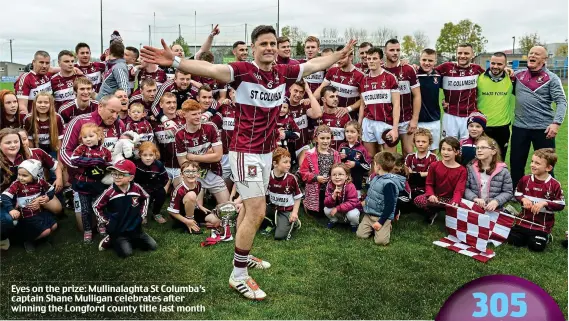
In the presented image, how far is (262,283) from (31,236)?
2.58 meters

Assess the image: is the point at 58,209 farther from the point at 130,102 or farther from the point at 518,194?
the point at 518,194

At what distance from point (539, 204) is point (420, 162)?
1.56 metres

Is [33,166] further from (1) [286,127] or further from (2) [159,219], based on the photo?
(1) [286,127]

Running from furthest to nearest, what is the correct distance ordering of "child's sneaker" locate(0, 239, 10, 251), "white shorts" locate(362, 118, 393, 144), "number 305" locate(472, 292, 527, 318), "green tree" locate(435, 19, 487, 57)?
"green tree" locate(435, 19, 487, 57) < "white shorts" locate(362, 118, 393, 144) < "child's sneaker" locate(0, 239, 10, 251) < "number 305" locate(472, 292, 527, 318)

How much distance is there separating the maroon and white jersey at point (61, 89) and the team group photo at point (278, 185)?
2 cm

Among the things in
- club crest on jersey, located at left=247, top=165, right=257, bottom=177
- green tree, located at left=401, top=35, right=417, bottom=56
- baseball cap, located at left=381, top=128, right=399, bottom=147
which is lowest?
club crest on jersey, located at left=247, top=165, right=257, bottom=177

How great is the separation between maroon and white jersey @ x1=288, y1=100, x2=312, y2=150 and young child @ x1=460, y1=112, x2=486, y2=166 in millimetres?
2169

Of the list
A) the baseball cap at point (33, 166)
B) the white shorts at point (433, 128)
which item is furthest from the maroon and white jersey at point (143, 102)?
the white shorts at point (433, 128)

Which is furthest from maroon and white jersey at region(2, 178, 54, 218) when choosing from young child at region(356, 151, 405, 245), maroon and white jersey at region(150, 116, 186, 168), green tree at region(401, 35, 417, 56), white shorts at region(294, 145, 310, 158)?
green tree at region(401, 35, 417, 56)

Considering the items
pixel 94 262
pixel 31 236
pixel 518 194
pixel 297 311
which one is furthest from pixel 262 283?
pixel 518 194

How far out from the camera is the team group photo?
397 cm

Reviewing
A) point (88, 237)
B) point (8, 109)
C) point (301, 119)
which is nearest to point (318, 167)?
point (301, 119)

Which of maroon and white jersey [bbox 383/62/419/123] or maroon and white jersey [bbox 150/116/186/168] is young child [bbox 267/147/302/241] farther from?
maroon and white jersey [bbox 383/62/419/123]

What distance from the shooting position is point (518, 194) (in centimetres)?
511
